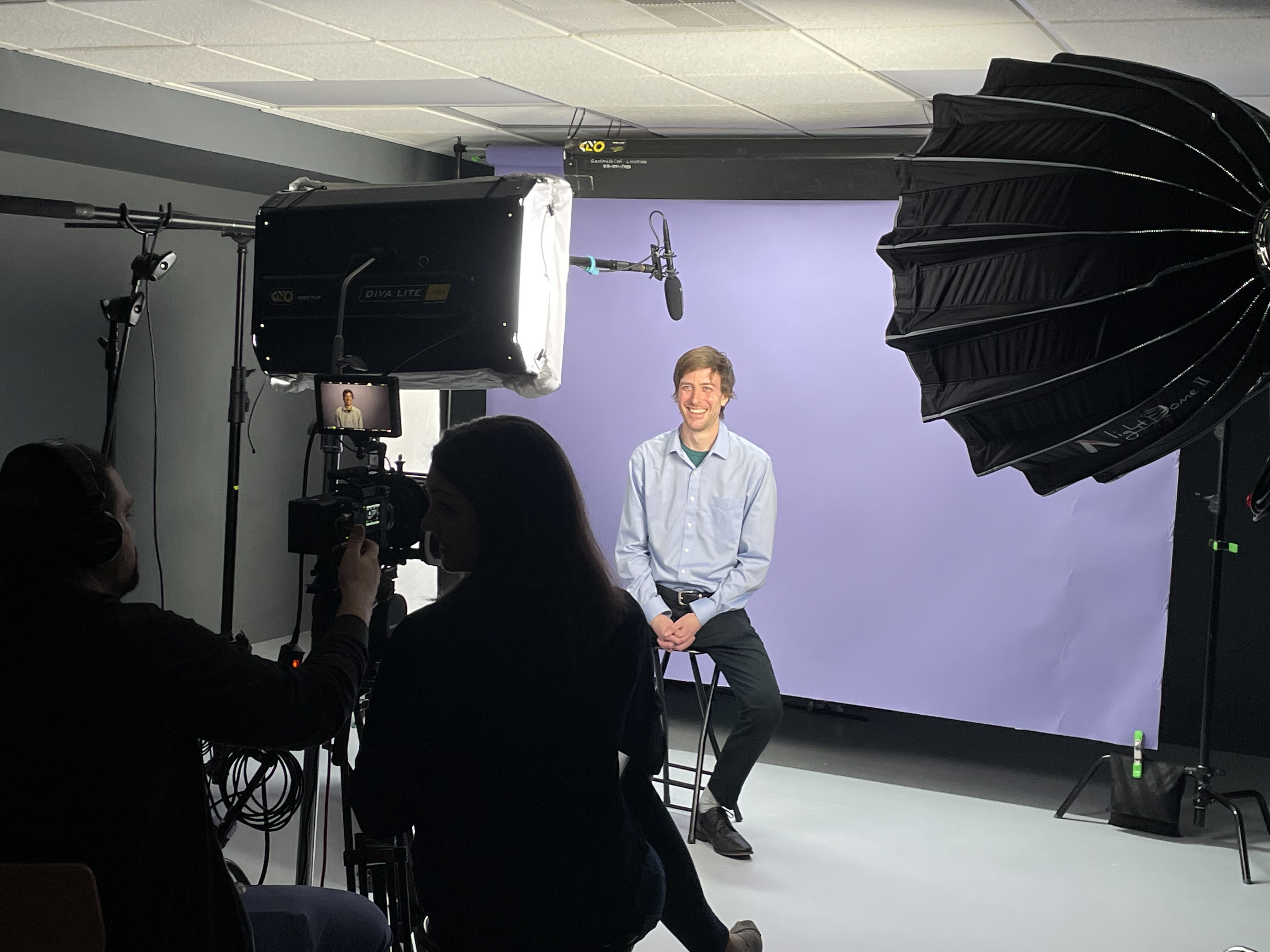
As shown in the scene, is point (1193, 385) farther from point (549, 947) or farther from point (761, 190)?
point (761, 190)

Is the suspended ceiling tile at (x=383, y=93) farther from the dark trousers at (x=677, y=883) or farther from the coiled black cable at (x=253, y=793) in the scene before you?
the dark trousers at (x=677, y=883)

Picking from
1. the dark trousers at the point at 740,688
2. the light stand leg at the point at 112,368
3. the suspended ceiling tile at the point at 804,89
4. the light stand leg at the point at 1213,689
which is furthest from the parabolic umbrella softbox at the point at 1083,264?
the light stand leg at the point at 112,368

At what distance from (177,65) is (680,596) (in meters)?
2.35

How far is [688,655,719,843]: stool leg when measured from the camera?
3.74 m

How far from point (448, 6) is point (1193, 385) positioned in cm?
234

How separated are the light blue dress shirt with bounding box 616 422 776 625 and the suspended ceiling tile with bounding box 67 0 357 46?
64.6 inches

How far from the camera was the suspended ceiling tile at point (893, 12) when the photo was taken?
9.73 feet

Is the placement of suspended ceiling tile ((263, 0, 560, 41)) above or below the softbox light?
above

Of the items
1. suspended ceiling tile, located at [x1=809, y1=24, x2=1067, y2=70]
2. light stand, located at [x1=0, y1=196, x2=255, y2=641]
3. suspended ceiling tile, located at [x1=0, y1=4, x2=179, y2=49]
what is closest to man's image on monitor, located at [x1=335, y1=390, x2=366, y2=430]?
light stand, located at [x1=0, y1=196, x2=255, y2=641]

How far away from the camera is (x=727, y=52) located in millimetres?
3551

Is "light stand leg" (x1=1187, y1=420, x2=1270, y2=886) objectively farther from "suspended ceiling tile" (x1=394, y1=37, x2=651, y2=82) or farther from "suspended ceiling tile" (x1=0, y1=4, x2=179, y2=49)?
"suspended ceiling tile" (x1=0, y1=4, x2=179, y2=49)

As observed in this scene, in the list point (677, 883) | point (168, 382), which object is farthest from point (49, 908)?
point (168, 382)

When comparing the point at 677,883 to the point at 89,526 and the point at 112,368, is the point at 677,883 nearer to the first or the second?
the point at 89,526

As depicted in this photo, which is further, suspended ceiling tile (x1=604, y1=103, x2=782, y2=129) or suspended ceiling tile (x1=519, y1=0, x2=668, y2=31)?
suspended ceiling tile (x1=604, y1=103, x2=782, y2=129)
